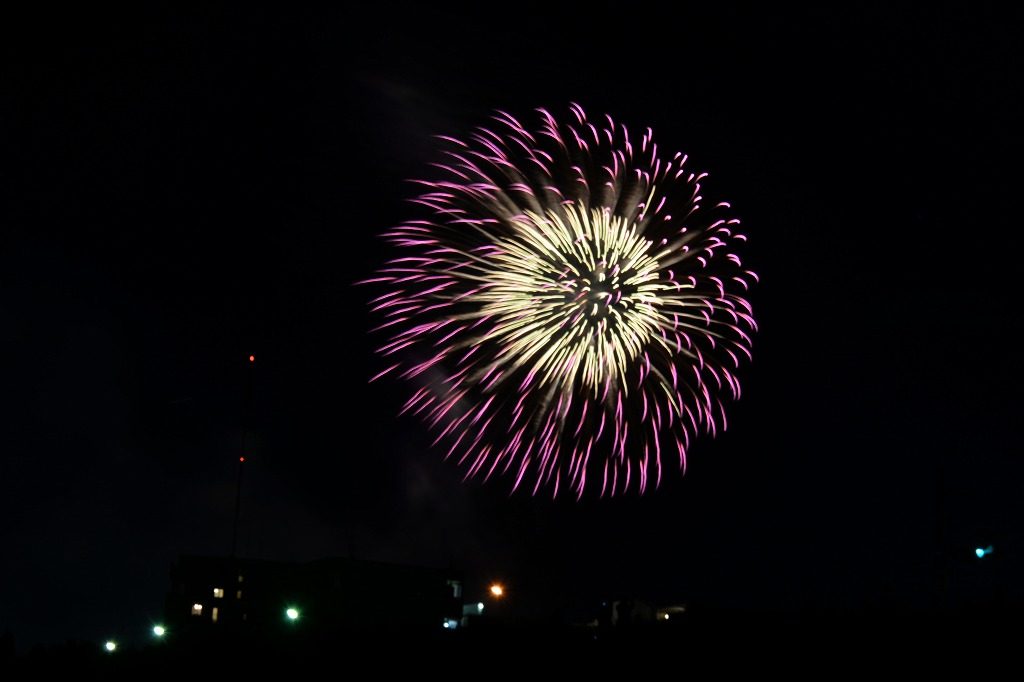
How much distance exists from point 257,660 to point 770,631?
31.5 feet

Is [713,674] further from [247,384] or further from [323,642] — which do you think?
[247,384]

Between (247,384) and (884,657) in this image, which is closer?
(884,657)

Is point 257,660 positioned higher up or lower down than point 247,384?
lower down

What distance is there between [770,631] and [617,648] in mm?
2556

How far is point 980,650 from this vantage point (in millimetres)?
12617

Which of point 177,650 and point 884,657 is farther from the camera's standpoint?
point 177,650

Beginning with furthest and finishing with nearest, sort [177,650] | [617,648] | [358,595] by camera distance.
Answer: [358,595] → [177,650] → [617,648]

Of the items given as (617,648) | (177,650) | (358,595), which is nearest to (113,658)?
(177,650)

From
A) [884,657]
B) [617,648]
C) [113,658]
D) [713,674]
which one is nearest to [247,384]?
[113,658]

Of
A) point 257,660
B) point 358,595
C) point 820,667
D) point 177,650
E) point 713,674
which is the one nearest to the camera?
point 820,667

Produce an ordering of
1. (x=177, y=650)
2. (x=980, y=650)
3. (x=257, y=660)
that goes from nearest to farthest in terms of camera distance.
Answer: (x=980, y=650) → (x=257, y=660) → (x=177, y=650)

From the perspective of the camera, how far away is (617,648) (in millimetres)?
16312

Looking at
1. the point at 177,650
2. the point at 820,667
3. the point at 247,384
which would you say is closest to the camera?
the point at 820,667

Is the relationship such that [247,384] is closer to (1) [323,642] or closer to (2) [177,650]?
(2) [177,650]
